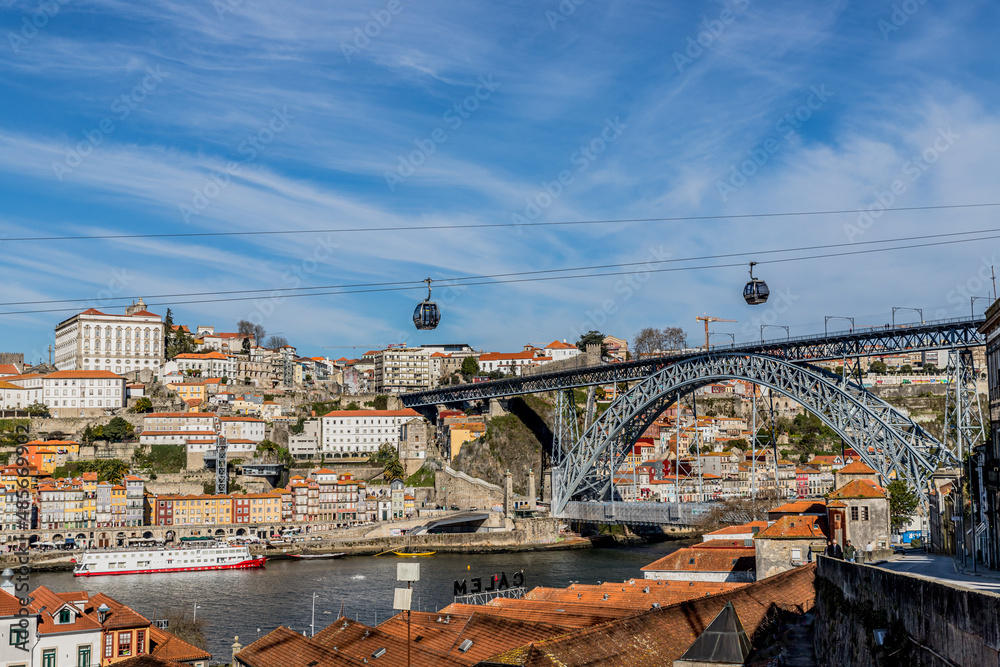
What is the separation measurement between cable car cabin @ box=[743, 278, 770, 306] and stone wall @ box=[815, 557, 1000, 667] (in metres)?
15.4

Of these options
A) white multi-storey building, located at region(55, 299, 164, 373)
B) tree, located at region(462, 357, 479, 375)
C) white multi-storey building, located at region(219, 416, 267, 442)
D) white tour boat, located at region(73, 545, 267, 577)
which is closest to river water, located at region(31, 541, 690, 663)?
white tour boat, located at region(73, 545, 267, 577)

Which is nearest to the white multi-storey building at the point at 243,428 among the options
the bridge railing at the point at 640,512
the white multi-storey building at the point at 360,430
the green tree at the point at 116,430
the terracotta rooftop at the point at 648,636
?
the white multi-storey building at the point at 360,430

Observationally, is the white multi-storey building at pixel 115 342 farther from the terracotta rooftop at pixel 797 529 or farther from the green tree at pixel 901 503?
the terracotta rooftop at pixel 797 529

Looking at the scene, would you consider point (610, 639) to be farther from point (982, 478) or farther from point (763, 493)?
point (763, 493)

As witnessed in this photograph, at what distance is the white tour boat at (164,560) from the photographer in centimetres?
4512

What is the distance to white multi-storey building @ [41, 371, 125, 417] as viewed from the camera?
7238cm

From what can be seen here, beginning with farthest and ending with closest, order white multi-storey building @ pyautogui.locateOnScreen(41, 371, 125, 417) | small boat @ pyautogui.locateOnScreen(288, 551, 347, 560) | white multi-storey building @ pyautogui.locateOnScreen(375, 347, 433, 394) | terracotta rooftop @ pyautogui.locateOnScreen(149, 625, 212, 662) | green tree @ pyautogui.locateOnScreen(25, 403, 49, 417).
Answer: white multi-storey building @ pyautogui.locateOnScreen(375, 347, 433, 394) < white multi-storey building @ pyautogui.locateOnScreen(41, 371, 125, 417) < green tree @ pyautogui.locateOnScreen(25, 403, 49, 417) < small boat @ pyautogui.locateOnScreen(288, 551, 347, 560) < terracotta rooftop @ pyautogui.locateOnScreen(149, 625, 212, 662)

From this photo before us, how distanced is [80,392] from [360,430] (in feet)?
67.9

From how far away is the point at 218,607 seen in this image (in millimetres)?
32562

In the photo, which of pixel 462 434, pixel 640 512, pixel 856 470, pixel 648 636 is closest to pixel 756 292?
pixel 856 470

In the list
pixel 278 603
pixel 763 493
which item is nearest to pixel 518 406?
pixel 763 493

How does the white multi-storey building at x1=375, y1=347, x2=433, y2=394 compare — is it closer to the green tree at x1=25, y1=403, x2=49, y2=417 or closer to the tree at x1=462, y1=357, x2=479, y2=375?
the tree at x1=462, y1=357, x2=479, y2=375

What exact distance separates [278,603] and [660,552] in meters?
21.2

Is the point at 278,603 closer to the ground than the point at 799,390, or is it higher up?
closer to the ground
